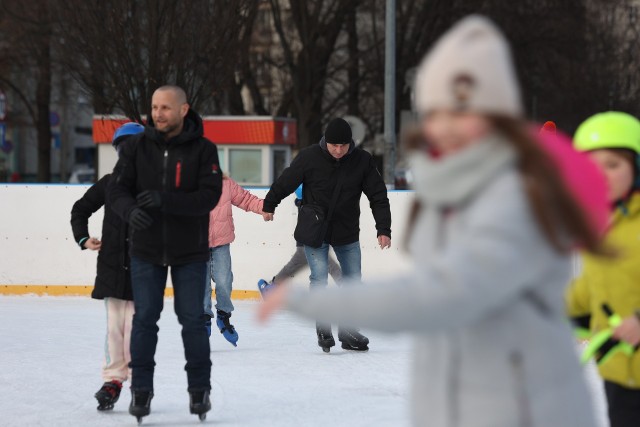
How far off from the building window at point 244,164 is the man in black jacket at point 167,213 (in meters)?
15.5

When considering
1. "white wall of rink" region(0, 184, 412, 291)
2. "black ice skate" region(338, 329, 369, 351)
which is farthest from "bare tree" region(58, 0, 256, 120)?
"black ice skate" region(338, 329, 369, 351)

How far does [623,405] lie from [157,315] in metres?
2.82

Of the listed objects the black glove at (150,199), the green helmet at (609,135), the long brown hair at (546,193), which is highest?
the green helmet at (609,135)

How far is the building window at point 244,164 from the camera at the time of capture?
2161cm

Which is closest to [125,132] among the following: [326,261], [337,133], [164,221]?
[164,221]

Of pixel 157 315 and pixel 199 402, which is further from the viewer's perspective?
pixel 199 402

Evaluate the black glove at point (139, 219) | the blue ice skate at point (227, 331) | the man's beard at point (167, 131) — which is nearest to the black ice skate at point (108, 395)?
the black glove at point (139, 219)

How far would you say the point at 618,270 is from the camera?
362cm

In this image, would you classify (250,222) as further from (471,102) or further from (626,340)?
(471,102)

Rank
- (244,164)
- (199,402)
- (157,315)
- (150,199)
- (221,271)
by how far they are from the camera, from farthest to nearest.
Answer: (244,164) < (221,271) < (199,402) < (157,315) < (150,199)

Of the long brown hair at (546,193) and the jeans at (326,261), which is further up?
the long brown hair at (546,193)

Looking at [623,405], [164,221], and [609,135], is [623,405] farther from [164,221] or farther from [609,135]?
[164,221]

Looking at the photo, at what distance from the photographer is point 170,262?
5902 millimetres

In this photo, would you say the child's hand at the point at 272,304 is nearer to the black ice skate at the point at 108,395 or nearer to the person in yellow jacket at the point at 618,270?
the person in yellow jacket at the point at 618,270
